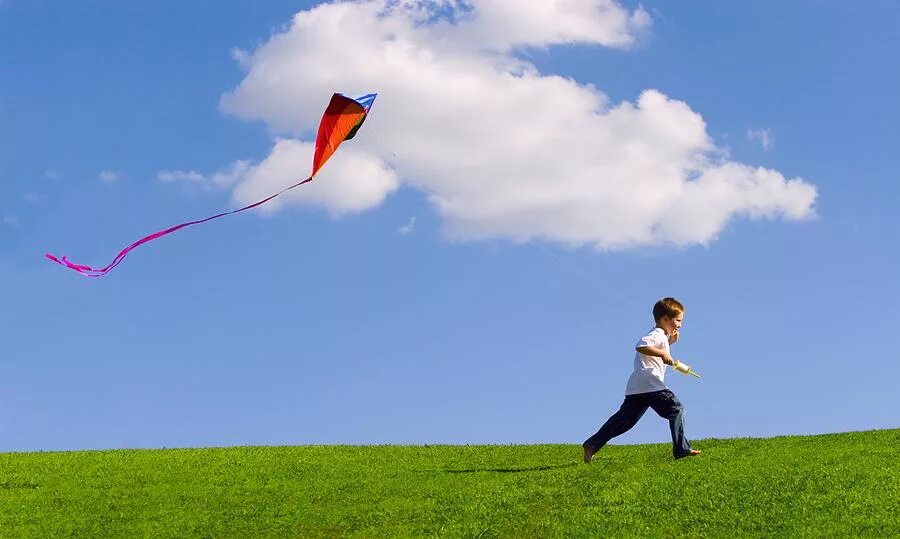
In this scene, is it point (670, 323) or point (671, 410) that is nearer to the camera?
point (671, 410)

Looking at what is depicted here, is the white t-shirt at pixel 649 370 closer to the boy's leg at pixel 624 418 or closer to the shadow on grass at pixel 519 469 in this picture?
the boy's leg at pixel 624 418

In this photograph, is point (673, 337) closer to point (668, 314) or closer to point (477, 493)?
point (668, 314)

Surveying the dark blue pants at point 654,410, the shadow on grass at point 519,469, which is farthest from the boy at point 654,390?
the shadow on grass at point 519,469

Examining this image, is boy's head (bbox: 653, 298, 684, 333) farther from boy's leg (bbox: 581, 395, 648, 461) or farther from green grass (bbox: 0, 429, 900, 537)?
green grass (bbox: 0, 429, 900, 537)

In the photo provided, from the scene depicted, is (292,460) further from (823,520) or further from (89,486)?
(823,520)

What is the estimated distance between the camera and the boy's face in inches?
617

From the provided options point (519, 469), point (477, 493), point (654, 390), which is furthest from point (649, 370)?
point (477, 493)

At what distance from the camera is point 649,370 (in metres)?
→ 15.3

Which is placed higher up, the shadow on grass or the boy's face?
the boy's face

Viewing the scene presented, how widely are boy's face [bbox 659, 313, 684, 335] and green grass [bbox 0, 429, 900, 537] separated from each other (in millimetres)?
1971

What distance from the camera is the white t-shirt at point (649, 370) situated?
15242mm

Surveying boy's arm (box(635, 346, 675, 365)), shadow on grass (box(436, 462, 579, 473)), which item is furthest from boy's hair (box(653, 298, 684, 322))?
shadow on grass (box(436, 462, 579, 473))

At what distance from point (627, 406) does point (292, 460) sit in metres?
5.90

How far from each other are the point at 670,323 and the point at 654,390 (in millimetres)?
1092
